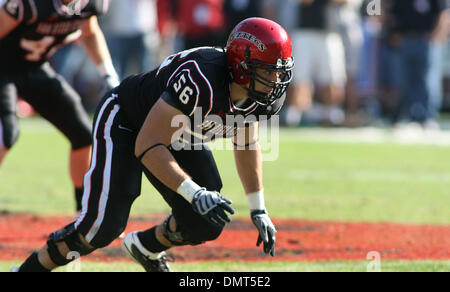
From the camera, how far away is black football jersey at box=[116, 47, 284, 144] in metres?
3.88

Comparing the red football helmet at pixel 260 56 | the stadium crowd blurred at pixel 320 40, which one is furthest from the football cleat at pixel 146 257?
the stadium crowd blurred at pixel 320 40

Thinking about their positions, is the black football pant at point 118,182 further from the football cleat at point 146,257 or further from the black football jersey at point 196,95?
the football cleat at point 146,257

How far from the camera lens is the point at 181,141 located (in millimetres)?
4418

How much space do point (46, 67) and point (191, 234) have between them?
6.83 feet

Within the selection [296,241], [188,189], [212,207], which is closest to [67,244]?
[188,189]

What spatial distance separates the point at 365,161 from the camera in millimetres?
9297

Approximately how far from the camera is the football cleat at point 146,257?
180 inches

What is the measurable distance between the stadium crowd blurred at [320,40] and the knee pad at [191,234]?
21.9 feet

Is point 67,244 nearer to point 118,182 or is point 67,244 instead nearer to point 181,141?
point 118,182

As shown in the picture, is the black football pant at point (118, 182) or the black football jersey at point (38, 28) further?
the black football jersey at point (38, 28)

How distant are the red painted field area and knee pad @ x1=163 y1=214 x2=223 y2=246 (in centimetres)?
52

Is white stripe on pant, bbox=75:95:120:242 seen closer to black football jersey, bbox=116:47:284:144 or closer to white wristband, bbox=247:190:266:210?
black football jersey, bbox=116:47:284:144

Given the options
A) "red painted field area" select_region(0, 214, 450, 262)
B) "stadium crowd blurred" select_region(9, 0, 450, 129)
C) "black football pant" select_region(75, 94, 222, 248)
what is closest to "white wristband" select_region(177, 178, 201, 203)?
"black football pant" select_region(75, 94, 222, 248)

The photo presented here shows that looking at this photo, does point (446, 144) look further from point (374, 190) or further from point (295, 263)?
point (295, 263)
